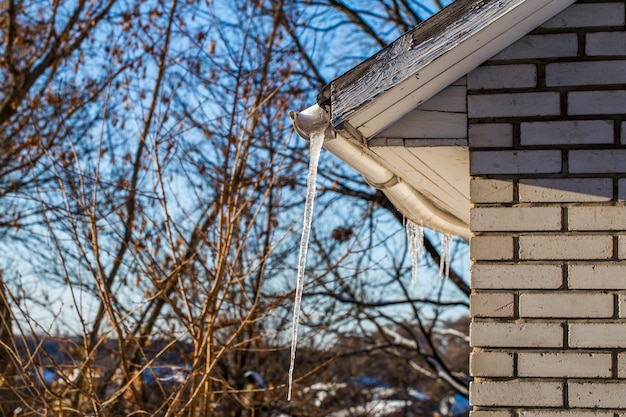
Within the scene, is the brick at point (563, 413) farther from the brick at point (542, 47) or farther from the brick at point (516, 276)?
the brick at point (542, 47)

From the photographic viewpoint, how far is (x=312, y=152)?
10.3ft

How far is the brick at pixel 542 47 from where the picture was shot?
3.05 m

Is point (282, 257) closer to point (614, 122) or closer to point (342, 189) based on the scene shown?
point (342, 189)

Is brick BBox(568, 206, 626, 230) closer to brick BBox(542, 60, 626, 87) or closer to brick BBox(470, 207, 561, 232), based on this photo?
brick BBox(470, 207, 561, 232)

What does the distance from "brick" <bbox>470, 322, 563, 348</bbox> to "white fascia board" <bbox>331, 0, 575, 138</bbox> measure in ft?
2.91

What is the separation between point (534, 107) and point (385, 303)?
9.42 m

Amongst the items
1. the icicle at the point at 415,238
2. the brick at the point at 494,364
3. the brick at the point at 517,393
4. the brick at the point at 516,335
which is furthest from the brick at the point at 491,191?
the icicle at the point at 415,238

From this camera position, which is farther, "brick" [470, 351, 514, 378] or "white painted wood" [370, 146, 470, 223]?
"white painted wood" [370, 146, 470, 223]

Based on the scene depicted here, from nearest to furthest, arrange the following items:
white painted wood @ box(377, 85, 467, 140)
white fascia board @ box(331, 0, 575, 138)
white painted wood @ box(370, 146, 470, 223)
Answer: white fascia board @ box(331, 0, 575, 138) → white painted wood @ box(377, 85, 467, 140) → white painted wood @ box(370, 146, 470, 223)

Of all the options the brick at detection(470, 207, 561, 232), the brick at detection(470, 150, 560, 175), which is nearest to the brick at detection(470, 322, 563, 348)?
the brick at detection(470, 207, 561, 232)

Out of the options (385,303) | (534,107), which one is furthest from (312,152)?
(385,303)

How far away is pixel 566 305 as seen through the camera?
114 inches

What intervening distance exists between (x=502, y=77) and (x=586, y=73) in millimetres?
317

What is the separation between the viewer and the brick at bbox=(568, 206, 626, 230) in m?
2.93
